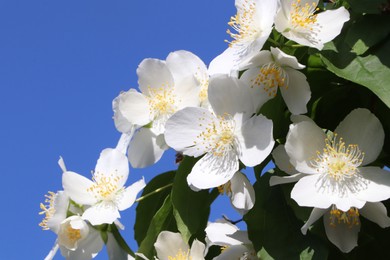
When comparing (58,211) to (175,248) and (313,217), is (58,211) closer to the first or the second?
(175,248)

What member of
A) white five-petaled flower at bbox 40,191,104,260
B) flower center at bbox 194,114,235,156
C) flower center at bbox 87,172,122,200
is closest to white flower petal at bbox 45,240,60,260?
white five-petaled flower at bbox 40,191,104,260

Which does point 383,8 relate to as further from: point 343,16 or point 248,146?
point 248,146

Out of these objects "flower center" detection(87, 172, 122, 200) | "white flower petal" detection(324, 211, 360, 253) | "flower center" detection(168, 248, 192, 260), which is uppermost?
"flower center" detection(87, 172, 122, 200)

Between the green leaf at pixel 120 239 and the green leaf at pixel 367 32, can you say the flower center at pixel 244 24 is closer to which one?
the green leaf at pixel 367 32

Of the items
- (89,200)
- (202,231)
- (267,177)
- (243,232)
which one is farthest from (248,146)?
(89,200)

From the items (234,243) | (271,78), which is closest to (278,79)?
(271,78)

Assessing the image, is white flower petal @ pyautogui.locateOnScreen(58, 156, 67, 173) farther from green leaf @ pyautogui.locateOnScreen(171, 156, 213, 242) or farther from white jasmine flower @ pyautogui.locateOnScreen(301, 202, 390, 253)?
white jasmine flower @ pyautogui.locateOnScreen(301, 202, 390, 253)
